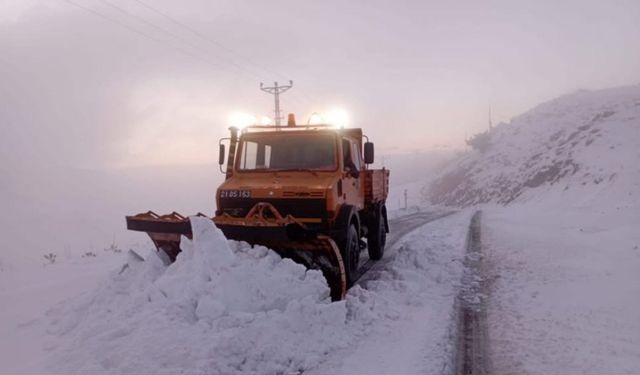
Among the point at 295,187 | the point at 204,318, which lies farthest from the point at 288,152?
the point at 204,318

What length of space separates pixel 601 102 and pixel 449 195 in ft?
63.0

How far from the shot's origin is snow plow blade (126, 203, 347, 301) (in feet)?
17.8

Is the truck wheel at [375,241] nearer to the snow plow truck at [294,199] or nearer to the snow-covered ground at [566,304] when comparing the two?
the snow plow truck at [294,199]

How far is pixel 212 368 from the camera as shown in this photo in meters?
3.88

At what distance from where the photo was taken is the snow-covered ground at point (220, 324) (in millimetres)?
4051

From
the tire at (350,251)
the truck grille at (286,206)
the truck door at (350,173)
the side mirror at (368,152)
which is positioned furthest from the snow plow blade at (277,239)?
the side mirror at (368,152)

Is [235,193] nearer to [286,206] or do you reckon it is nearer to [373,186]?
[286,206]

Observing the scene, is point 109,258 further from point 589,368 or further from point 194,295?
point 589,368

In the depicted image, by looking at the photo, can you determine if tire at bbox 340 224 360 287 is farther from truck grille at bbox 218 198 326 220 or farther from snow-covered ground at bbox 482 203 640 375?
snow-covered ground at bbox 482 203 640 375

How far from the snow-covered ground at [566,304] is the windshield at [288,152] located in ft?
11.4

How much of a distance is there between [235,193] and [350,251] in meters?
2.07

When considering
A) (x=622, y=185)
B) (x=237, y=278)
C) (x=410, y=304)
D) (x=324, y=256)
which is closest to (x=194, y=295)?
(x=237, y=278)

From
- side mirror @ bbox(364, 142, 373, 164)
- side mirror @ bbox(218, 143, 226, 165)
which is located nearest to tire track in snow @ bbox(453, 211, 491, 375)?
side mirror @ bbox(364, 142, 373, 164)

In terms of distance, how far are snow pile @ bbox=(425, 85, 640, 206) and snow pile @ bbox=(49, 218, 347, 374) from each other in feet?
68.3
